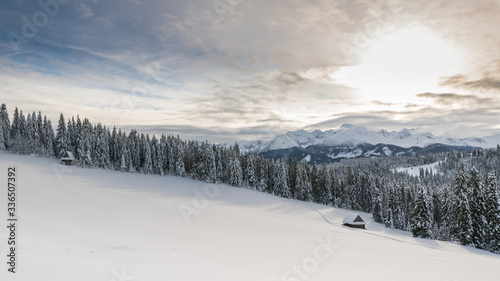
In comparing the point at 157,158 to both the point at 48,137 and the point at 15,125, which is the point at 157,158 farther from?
the point at 15,125

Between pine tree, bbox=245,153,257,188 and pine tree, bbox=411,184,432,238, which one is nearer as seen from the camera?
pine tree, bbox=411,184,432,238

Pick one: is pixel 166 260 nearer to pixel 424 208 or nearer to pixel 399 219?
pixel 424 208

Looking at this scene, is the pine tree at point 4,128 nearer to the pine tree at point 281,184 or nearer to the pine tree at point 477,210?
the pine tree at point 281,184

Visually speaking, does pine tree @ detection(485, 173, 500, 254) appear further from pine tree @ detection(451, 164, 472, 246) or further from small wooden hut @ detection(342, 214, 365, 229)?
small wooden hut @ detection(342, 214, 365, 229)

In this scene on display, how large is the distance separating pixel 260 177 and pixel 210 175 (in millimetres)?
19180

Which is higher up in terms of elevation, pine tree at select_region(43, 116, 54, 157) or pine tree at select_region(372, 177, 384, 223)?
pine tree at select_region(43, 116, 54, 157)

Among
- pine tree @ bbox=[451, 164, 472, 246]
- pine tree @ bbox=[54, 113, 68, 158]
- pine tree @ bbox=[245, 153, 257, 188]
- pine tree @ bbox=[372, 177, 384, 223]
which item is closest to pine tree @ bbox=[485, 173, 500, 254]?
pine tree @ bbox=[451, 164, 472, 246]

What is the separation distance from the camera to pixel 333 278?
12.8 meters

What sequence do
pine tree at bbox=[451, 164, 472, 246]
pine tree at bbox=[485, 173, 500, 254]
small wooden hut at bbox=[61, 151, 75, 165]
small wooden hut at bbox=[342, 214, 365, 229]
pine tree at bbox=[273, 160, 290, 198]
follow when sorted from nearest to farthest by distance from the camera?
pine tree at bbox=[485, 173, 500, 254] → pine tree at bbox=[451, 164, 472, 246] → small wooden hut at bbox=[342, 214, 365, 229] → small wooden hut at bbox=[61, 151, 75, 165] → pine tree at bbox=[273, 160, 290, 198]

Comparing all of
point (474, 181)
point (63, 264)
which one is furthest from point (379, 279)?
point (474, 181)

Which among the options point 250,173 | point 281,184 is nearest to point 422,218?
point 281,184

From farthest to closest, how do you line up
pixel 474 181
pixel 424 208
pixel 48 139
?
pixel 48 139, pixel 424 208, pixel 474 181

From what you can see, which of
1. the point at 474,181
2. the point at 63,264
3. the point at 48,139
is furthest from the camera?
the point at 48,139

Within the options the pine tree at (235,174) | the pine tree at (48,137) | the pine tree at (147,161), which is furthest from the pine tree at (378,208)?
the pine tree at (48,137)
